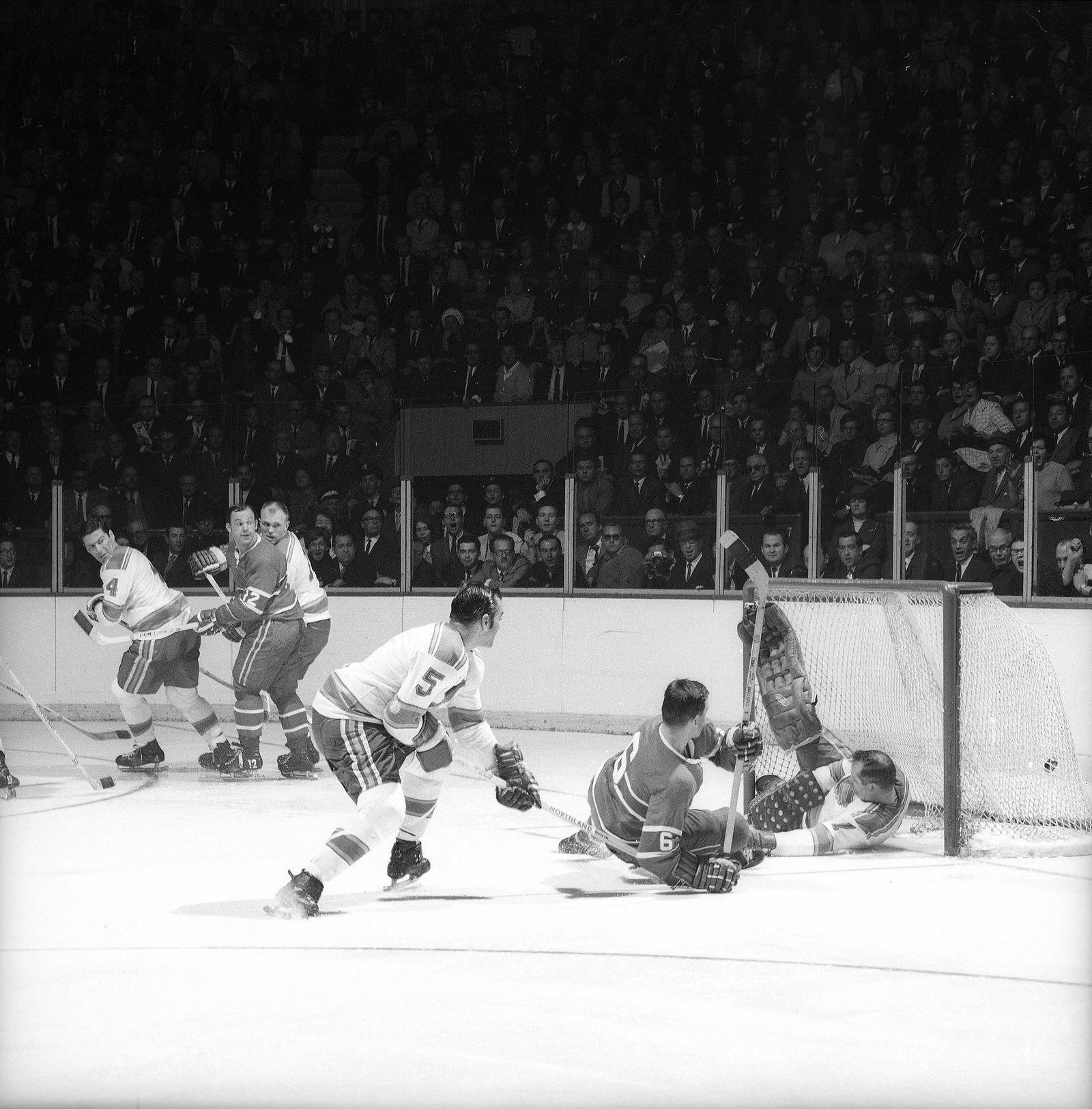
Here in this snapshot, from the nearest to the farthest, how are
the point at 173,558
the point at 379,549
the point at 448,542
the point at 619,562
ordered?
the point at 619,562 < the point at 448,542 < the point at 379,549 < the point at 173,558

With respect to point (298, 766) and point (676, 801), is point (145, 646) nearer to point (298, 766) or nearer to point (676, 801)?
point (298, 766)

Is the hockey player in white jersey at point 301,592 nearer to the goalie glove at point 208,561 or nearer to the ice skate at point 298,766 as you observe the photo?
the ice skate at point 298,766

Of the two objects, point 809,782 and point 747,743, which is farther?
point 809,782

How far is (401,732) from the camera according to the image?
15.3 ft

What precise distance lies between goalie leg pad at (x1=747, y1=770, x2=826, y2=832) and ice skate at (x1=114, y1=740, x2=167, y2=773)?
3.61 m

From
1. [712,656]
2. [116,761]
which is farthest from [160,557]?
[712,656]

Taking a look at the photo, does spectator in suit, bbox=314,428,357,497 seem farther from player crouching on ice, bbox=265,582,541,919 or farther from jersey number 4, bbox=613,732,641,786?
jersey number 4, bbox=613,732,641,786

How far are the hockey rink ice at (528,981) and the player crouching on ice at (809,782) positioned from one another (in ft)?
0.35

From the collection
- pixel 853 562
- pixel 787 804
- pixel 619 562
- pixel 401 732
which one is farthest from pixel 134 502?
pixel 401 732

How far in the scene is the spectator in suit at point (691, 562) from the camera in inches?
363

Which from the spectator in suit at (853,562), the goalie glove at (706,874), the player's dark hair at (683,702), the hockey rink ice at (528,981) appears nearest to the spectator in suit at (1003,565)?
the spectator in suit at (853,562)

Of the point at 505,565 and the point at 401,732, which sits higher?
the point at 505,565

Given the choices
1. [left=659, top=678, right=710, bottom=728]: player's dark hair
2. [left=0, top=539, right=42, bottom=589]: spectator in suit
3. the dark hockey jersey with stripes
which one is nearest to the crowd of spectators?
[left=0, top=539, right=42, bottom=589]: spectator in suit

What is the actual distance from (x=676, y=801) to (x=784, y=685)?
5.09ft
